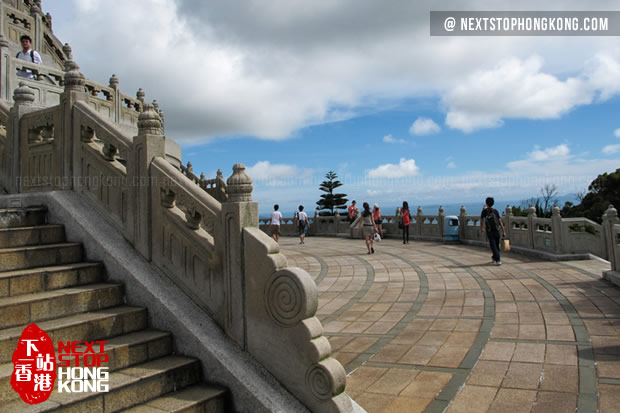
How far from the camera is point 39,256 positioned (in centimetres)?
421

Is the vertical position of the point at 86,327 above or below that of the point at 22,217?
below

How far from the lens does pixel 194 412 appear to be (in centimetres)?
312

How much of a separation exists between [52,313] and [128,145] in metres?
1.96

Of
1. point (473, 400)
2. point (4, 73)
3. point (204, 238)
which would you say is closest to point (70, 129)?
point (204, 238)

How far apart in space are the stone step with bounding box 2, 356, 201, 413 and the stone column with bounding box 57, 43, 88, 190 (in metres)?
3.12

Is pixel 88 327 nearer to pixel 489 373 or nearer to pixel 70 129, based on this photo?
pixel 70 129

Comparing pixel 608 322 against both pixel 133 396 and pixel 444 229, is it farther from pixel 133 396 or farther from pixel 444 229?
pixel 444 229

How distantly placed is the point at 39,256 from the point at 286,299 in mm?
2817

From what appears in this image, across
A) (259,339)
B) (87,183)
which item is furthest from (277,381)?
(87,183)

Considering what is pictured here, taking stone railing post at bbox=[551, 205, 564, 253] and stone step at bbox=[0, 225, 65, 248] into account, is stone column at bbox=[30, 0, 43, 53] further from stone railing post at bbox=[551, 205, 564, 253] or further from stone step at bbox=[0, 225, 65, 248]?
stone railing post at bbox=[551, 205, 564, 253]

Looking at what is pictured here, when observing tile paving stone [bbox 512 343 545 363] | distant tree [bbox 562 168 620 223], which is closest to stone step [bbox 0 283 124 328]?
tile paving stone [bbox 512 343 545 363]

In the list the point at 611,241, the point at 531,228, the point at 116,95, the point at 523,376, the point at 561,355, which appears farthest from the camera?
the point at 116,95

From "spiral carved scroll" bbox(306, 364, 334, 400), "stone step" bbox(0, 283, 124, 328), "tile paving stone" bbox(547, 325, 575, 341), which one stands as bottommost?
"tile paving stone" bbox(547, 325, 575, 341)

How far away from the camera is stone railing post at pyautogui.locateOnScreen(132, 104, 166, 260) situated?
4.40 metres
